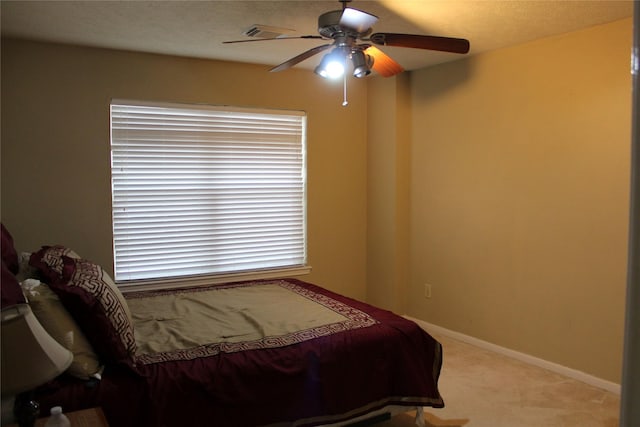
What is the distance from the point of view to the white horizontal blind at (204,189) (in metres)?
3.94

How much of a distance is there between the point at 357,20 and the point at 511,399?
2.46 meters

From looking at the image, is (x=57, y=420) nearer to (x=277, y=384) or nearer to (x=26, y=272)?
(x=277, y=384)

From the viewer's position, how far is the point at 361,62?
107 inches

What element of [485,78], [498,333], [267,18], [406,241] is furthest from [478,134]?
[267,18]

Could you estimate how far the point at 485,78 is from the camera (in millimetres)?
3957

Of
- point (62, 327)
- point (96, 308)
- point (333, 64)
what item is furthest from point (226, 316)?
point (333, 64)

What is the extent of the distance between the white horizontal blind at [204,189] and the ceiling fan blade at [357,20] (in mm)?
2045

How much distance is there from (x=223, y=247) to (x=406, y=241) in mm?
1720

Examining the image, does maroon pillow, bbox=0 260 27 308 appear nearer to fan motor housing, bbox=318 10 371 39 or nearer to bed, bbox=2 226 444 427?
bed, bbox=2 226 444 427

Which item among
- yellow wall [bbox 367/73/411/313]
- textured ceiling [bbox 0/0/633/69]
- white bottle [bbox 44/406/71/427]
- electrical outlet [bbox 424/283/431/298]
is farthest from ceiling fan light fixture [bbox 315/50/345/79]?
electrical outlet [bbox 424/283/431/298]

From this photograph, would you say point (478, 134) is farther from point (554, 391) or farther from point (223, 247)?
point (223, 247)

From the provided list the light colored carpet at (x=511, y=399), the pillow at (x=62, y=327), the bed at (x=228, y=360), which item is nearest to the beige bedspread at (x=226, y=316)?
the bed at (x=228, y=360)

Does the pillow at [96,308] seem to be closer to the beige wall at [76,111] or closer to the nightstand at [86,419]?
the nightstand at [86,419]

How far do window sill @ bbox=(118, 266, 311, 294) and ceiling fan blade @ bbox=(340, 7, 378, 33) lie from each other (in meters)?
2.56
